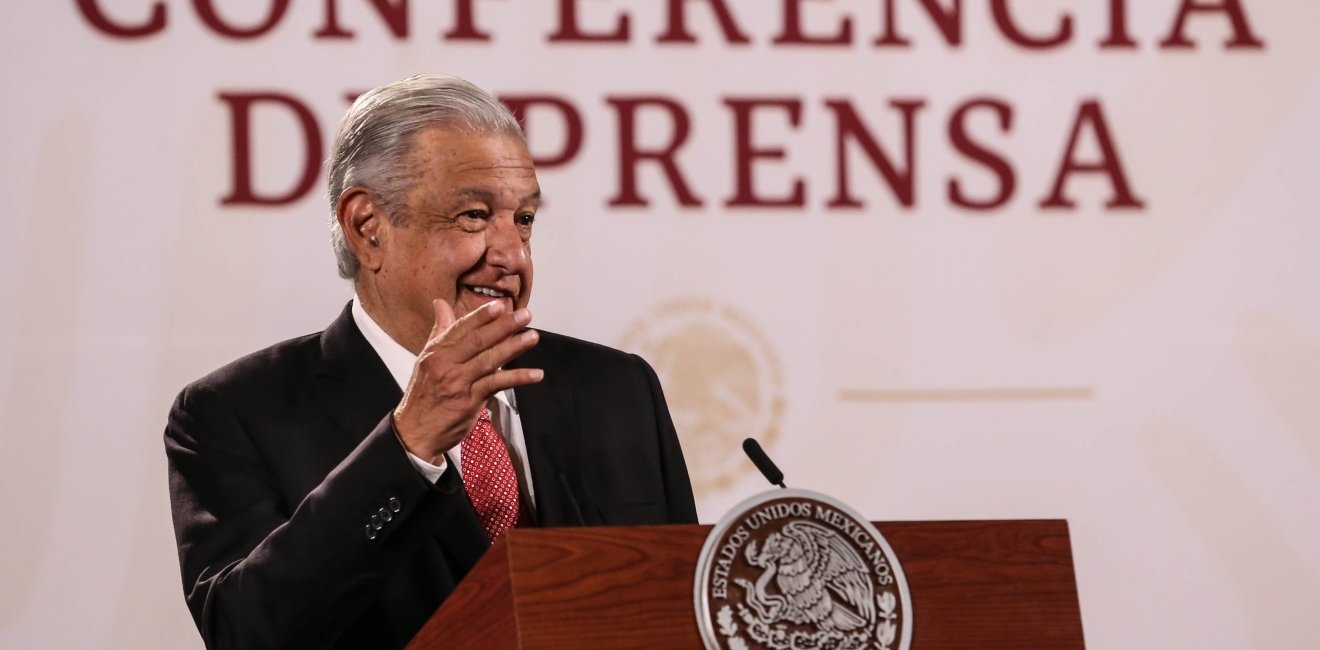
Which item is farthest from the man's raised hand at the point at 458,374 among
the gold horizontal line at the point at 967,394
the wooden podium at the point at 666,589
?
the gold horizontal line at the point at 967,394

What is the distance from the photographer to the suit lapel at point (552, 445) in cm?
216

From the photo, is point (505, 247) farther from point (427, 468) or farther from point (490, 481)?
point (427, 468)

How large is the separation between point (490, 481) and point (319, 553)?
400 mm

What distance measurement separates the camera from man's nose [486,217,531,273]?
2150 millimetres

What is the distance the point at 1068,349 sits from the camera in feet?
11.1

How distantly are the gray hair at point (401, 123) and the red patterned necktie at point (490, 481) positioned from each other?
12.4 inches

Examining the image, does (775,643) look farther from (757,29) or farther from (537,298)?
(757,29)

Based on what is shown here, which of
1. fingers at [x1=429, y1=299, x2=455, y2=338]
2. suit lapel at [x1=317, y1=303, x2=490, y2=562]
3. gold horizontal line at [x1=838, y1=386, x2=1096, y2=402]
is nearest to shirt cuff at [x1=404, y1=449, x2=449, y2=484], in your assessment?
fingers at [x1=429, y1=299, x2=455, y2=338]

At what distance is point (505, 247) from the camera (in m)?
2.15

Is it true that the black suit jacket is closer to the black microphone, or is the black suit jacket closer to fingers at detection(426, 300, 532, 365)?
fingers at detection(426, 300, 532, 365)

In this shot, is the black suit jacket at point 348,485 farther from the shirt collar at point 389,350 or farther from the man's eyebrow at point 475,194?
the man's eyebrow at point 475,194

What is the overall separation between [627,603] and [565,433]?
774 millimetres

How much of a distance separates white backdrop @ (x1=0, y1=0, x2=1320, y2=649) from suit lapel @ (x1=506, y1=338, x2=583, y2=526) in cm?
94

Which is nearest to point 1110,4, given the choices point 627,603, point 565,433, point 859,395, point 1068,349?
point 1068,349
